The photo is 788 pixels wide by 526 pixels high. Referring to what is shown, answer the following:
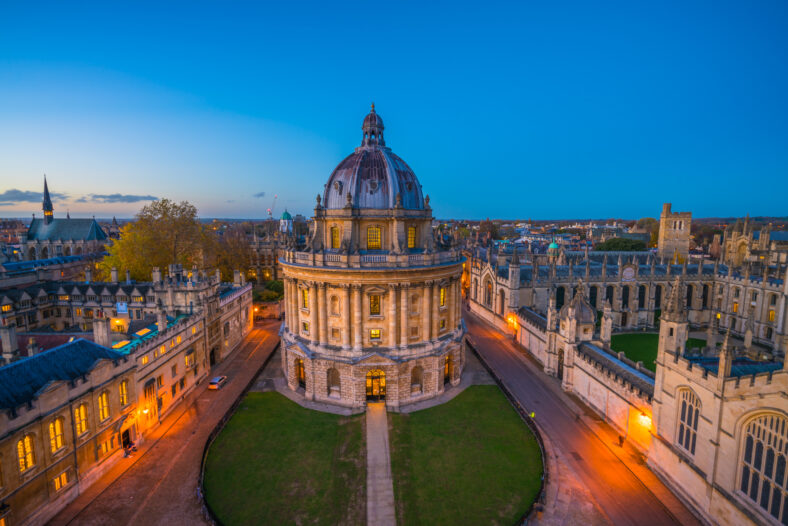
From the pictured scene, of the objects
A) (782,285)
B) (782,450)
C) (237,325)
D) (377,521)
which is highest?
(782,285)

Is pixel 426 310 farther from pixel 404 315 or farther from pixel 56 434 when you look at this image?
pixel 56 434

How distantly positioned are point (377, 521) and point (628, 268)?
55.2m

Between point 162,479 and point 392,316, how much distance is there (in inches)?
825

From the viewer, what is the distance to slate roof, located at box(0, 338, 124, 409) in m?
21.4

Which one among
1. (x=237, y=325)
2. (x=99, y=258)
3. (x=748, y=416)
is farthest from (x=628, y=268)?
(x=99, y=258)

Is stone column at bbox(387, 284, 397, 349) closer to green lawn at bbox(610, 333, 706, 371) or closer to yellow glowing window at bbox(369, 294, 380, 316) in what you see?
yellow glowing window at bbox(369, 294, 380, 316)

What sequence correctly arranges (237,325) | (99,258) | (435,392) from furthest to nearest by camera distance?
(99,258), (237,325), (435,392)

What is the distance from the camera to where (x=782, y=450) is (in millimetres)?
18141

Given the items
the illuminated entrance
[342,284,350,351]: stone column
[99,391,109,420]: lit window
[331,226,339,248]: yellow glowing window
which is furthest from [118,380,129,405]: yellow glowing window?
[331,226,339,248]: yellow glowing window

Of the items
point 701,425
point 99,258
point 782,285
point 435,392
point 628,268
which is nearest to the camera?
point 701,425

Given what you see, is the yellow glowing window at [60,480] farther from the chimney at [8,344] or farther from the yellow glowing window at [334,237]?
the yellow glowing window at [334,237]

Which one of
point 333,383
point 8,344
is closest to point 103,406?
point 8,344

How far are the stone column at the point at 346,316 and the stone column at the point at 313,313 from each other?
311cm

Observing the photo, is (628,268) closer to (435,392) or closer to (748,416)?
(435,392)
